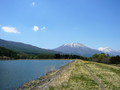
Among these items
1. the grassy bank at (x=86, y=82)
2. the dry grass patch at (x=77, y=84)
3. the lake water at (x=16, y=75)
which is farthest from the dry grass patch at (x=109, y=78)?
the lake water at (x=16, y=75)

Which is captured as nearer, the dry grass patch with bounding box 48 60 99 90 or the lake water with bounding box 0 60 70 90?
the dry grass patch with bounding box 48 60 99 90

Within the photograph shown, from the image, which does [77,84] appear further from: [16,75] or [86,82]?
[16,75]

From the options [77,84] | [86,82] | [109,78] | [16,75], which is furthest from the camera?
[16,75]

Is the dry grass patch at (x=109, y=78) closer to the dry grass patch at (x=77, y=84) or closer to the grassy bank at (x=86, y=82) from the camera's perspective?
the grassy bank at (x=86, y=82)

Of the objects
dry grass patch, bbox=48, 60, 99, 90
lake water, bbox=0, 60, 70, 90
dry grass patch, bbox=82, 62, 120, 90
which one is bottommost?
lake water, bbox=0, 60, 70, 90

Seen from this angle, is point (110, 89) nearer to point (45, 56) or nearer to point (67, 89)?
point (67, 89)

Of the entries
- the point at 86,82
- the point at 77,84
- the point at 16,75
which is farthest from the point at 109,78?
the point at 16,75

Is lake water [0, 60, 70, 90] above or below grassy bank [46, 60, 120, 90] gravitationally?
below

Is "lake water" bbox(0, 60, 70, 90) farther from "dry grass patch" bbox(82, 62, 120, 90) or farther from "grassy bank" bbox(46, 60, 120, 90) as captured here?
"dry grass patch" bbox(82, 62, 120, 90)

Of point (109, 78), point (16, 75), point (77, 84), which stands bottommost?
point (16, 75)

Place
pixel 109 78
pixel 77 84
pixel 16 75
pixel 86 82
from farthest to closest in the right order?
pixel 16 75 < pixel 109 78 < pixel 86 82 < pixel 77 84

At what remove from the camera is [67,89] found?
348 inches

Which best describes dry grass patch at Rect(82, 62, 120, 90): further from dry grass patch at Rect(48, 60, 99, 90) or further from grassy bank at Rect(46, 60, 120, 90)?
dry grass patch at Rect(48, 60, 99, 90)

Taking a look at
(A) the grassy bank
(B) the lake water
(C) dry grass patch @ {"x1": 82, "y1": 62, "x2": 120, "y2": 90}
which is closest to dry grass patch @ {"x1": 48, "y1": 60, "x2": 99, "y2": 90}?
(A) the grassy bank
